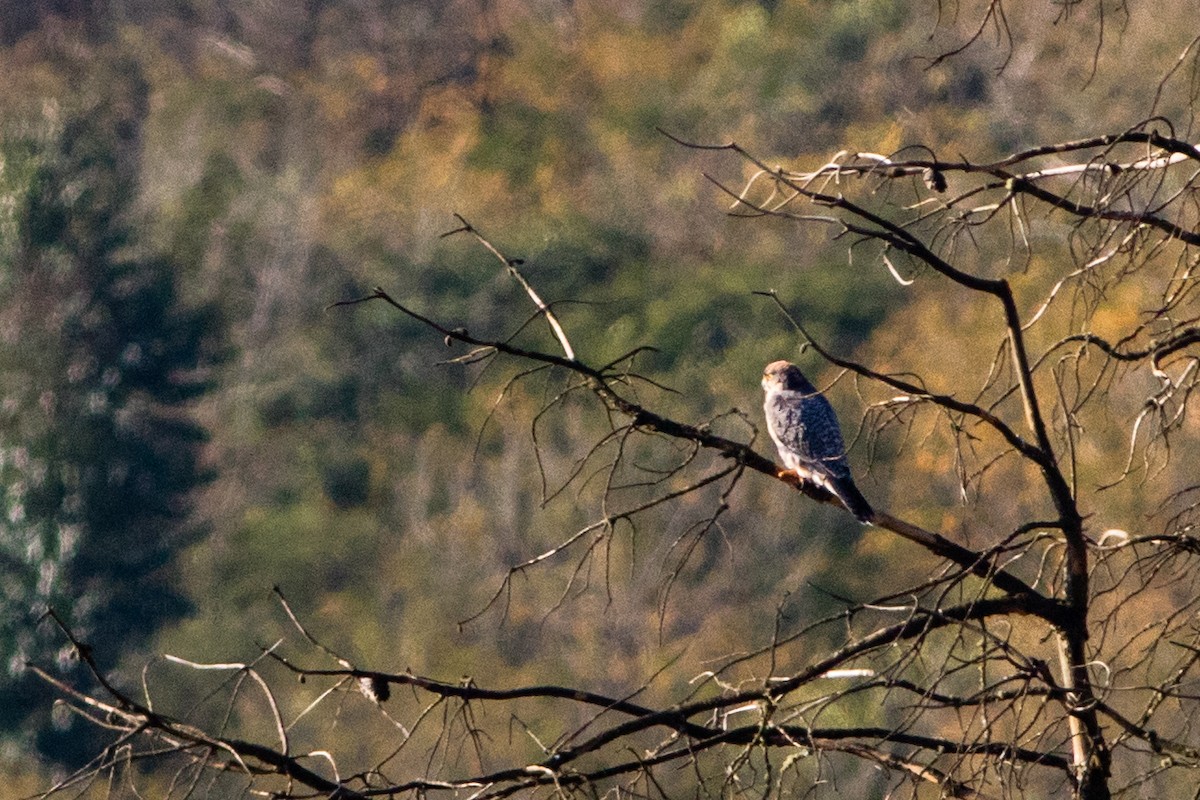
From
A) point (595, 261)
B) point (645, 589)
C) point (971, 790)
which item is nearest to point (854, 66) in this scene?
point (595, 261)

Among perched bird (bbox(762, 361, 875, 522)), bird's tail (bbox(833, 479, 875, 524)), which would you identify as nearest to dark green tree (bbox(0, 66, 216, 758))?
perched bird (bbox(762, 361, 875, 522))

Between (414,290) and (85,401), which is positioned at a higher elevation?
(414,290)

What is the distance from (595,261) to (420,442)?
3.83 m

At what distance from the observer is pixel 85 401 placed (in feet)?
76.3

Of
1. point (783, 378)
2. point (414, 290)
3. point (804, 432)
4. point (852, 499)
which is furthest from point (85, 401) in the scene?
point (852, 499)

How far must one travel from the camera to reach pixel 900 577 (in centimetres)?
2216

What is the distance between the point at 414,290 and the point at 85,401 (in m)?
5.65

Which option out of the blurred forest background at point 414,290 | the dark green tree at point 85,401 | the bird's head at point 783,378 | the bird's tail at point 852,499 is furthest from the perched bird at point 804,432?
the dark green tree at point 85,401

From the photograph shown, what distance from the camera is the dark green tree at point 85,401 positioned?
2184cm

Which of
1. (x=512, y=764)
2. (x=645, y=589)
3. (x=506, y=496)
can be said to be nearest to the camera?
(x=512, y=764)

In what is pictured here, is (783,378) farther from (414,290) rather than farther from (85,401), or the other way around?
(414,290)

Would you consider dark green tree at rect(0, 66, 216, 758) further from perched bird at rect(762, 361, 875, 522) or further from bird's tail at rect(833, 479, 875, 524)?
bird's tail at rect(833, 479, 875, 524)

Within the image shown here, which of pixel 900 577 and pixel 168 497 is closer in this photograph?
pixel 900 577

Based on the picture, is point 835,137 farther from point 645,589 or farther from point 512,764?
point 512,764
